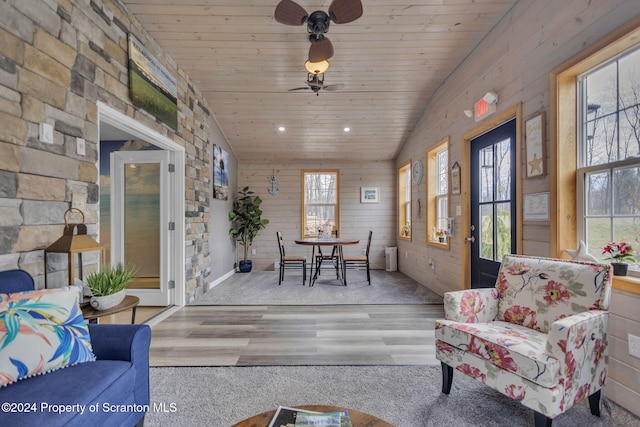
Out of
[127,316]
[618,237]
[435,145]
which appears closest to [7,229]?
[127,316]

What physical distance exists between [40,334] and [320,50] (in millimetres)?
2736

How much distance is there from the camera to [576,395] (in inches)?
57.7

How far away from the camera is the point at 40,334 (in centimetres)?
126

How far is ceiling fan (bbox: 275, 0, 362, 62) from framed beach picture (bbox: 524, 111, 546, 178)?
1636mm

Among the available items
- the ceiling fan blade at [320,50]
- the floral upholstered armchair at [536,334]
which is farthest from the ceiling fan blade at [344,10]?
the floral upholstered armchair at [536,334]

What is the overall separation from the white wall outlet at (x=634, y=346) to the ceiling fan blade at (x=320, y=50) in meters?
2.91

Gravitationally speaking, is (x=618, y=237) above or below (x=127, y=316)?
above

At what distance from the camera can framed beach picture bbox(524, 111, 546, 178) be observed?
2.27 metres

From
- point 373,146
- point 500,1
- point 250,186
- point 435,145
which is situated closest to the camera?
point 500,1

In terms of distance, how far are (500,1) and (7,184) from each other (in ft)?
13.0

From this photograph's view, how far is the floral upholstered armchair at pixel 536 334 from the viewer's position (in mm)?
1391

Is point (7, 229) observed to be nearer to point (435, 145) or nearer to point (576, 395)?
point (576, 395)

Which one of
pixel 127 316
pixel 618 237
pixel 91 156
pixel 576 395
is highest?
pixel 91 156

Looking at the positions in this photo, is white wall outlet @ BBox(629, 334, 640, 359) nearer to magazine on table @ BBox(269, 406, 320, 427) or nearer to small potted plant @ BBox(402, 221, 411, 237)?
magazine on table @ BBox(269, 406, 320, 427)
